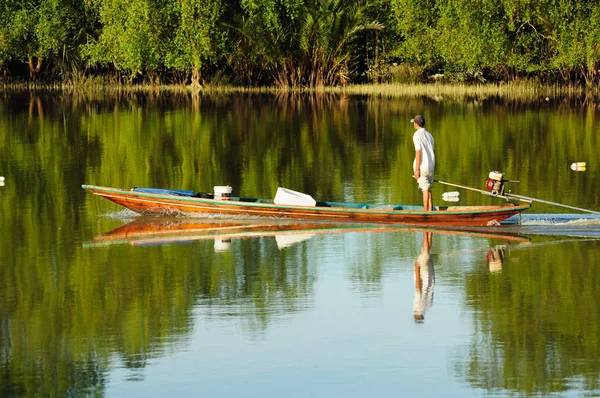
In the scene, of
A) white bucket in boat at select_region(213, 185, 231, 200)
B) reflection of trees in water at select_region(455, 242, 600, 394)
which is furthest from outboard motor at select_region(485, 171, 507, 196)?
white bucket in boat at select_region(213, 185, 231, 200)

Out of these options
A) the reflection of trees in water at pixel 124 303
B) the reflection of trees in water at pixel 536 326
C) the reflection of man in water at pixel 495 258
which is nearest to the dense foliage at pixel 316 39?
the reflection of man in water at pixel 495 258

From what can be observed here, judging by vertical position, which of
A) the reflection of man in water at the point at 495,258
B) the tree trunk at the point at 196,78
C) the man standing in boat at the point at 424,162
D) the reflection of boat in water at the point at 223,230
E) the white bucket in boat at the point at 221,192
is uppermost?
the tree trunk at the point at 196,78

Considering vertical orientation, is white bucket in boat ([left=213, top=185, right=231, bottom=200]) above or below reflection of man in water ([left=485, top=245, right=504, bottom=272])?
above

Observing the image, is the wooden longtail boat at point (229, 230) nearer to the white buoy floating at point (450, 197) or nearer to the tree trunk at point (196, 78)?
the white buoy floating at point (450, 197)

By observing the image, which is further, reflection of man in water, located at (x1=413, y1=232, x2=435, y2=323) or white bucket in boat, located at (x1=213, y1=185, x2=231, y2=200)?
white bucket in boat, located at (x1=213, y1=185, x2=231, y2=200)

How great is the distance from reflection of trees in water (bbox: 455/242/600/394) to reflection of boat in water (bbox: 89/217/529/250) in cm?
268

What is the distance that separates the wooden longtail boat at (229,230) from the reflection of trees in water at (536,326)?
102 inches

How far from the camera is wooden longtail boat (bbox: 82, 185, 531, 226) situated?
19.8m

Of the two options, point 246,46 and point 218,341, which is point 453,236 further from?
point 246,46

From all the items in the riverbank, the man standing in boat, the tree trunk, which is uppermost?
the tree trunk

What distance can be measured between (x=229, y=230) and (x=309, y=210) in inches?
55.0

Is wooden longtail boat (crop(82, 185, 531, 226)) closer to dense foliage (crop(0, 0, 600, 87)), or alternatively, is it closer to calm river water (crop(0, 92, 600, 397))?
calm river water (crop(0, 92, 600, 397))

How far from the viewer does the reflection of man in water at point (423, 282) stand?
14760mm

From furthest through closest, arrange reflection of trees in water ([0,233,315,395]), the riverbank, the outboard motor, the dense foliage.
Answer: the dense foliage, the riverbank, the outboard motor, reflection of trees in water ([0,233,315,395])
